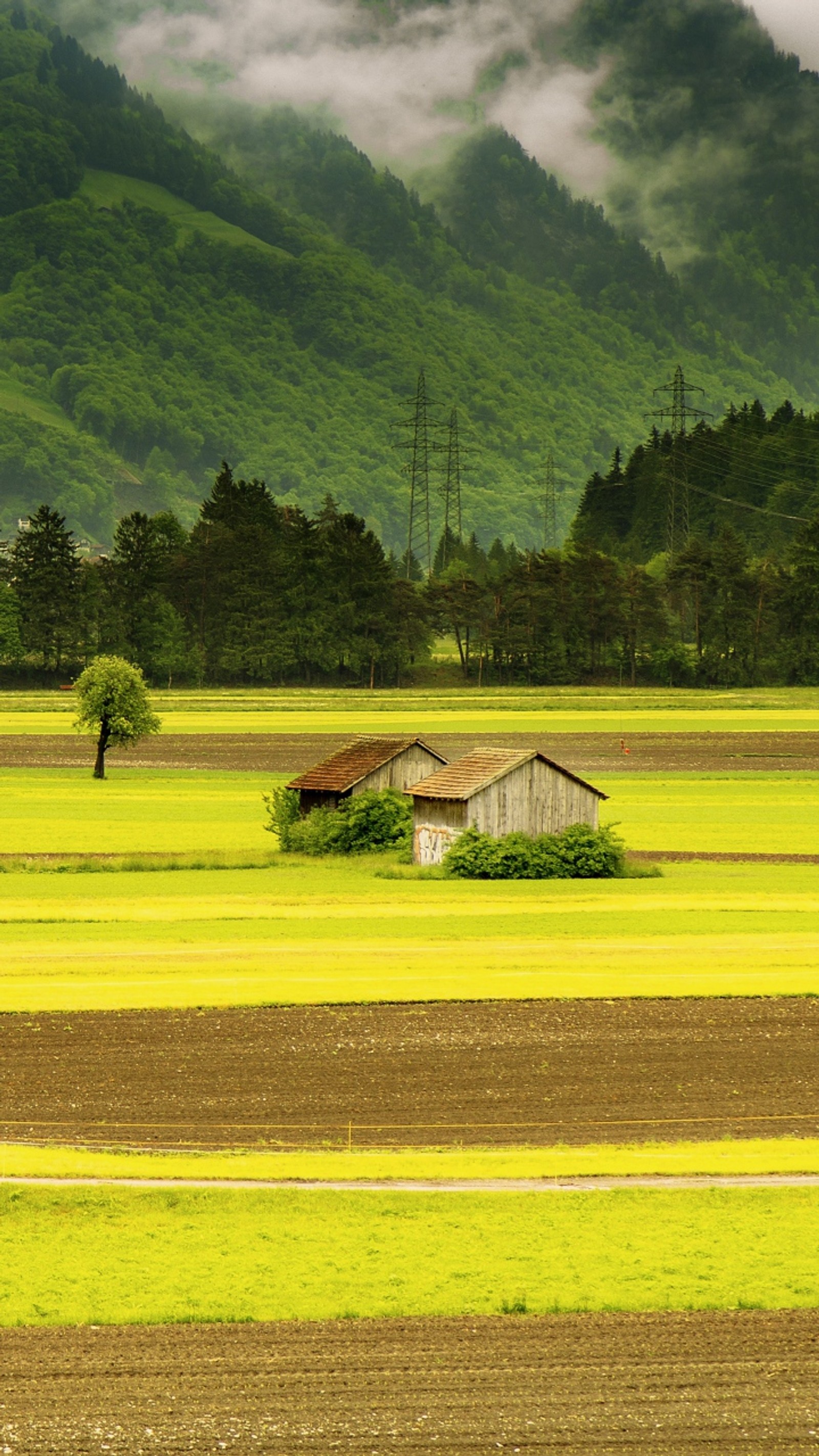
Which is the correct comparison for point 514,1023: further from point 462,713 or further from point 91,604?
point 91,604

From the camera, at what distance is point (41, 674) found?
15125 cm

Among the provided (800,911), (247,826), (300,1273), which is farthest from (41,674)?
(300,1273)

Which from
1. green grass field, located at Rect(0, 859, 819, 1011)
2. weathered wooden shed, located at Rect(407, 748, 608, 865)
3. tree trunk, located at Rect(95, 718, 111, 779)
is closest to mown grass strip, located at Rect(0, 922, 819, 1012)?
green grass field, located at Rect(0, 859, 819, 1011)

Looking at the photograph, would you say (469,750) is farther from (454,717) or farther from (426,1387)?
(426,1387)

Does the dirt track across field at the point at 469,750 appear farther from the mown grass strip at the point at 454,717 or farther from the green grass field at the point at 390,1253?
the green grass field at the point at 390,1253

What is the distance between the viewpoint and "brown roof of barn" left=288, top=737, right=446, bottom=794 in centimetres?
5353

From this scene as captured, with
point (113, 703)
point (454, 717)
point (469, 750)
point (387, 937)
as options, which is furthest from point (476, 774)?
point (454, 717)

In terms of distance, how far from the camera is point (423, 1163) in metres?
20.3

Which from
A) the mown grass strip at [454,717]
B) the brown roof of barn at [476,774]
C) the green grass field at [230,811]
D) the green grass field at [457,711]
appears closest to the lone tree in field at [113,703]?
the green grass field at [230,811]

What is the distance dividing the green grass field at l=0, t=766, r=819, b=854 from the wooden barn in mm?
3425

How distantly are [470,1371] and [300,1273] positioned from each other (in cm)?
289

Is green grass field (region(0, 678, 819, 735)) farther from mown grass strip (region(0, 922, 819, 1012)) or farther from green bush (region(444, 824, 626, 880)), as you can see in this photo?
mown grass strip (region(0, 922, 819, 1012))

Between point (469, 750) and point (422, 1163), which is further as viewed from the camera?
point (469, 750)

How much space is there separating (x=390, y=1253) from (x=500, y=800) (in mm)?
31367
